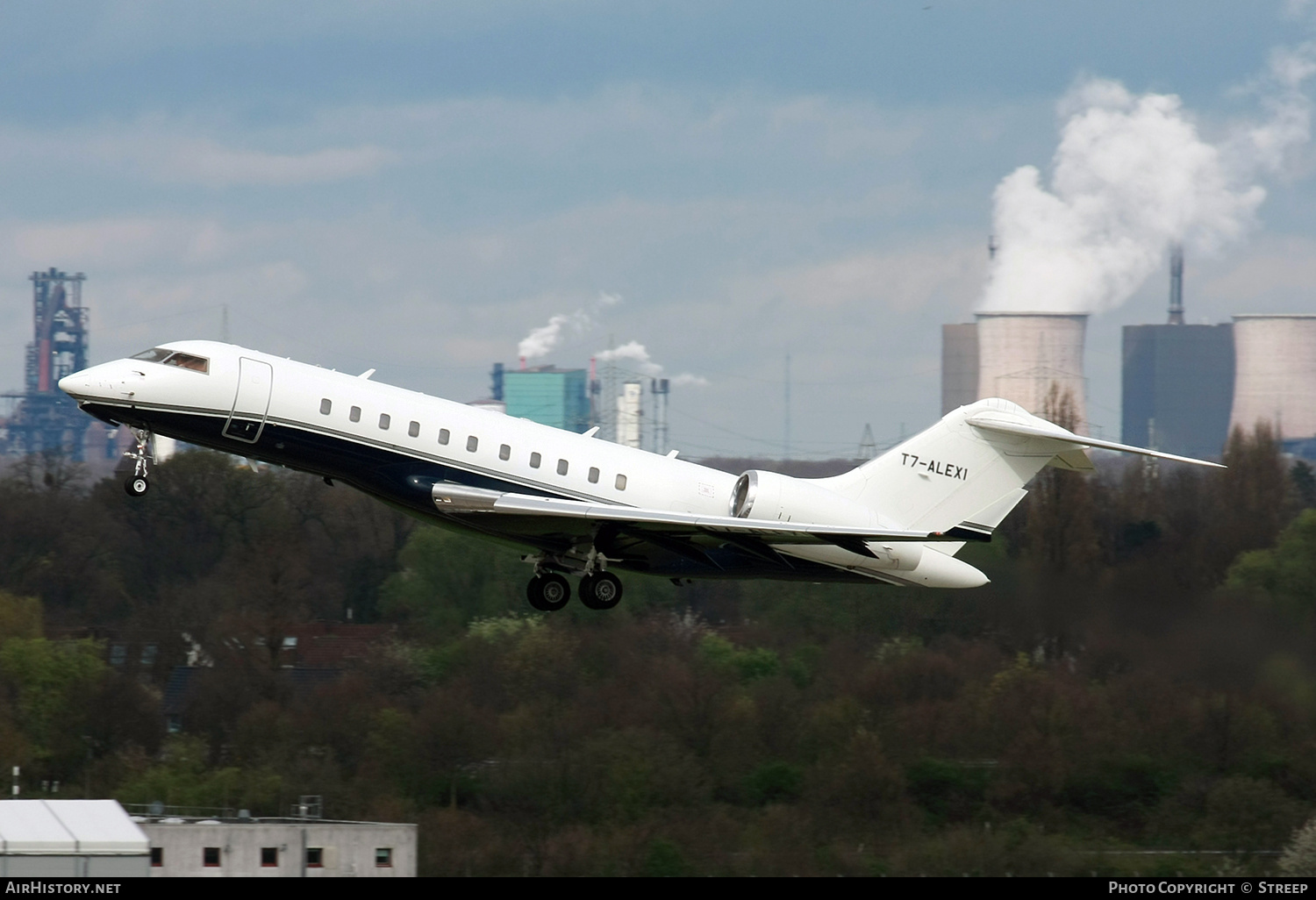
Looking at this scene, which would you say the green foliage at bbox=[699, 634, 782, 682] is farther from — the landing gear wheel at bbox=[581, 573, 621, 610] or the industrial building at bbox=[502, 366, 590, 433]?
the industrial building at bbox=[502, 366, 590, 433]

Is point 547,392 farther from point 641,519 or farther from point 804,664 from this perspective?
Answer: point 641,519

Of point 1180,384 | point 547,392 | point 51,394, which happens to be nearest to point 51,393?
point 51,394

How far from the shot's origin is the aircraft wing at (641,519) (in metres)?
22.7

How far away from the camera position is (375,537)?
6569cm

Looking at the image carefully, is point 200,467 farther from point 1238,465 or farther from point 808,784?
point 1238,465

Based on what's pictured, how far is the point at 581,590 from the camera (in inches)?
958

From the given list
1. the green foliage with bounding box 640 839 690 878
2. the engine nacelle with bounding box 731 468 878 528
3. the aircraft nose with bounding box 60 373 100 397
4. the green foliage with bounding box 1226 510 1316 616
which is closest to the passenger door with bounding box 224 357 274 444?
the aircraft nose with bounding box 60 373 100 397

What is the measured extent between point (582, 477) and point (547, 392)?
12270 cm

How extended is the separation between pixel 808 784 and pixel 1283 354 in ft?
344

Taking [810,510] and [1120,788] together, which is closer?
[810,510]

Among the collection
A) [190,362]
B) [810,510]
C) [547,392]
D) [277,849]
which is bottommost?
[277,849]

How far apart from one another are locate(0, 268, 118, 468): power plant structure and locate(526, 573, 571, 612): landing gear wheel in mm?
135864

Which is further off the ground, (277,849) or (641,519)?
(641,519)

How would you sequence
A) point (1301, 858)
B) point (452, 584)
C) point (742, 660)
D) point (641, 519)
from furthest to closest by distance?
1. point (452, 584)
2. point (742, 660)
3. point (1301, 858)
4. point (641, 519)
